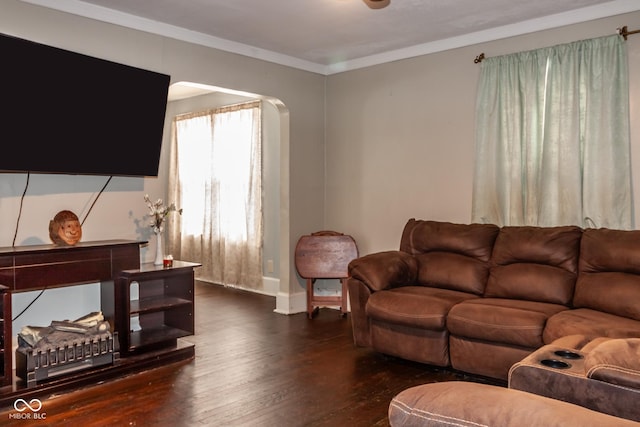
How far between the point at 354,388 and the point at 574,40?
294 cm

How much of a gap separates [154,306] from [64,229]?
80 cm

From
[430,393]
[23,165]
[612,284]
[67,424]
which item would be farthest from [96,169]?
[612,284]

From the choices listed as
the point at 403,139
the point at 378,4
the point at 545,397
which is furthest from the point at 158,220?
the point at 545,397

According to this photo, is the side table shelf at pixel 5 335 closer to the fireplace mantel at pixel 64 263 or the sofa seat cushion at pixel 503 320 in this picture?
the fireplace mantel at pixel 64 263

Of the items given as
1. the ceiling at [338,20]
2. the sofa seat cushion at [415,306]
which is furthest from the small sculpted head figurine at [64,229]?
the sofa seat cushion at [415,306]

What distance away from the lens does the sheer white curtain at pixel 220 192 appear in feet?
20.3

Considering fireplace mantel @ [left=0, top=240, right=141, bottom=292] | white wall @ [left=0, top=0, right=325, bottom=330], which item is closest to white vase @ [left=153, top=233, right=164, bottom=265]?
white wall @ [left=0, top=0, right=325, bottom=330]

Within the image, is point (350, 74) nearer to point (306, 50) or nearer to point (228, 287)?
point (306, 50)

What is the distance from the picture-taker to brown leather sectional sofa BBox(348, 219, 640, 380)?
301cm

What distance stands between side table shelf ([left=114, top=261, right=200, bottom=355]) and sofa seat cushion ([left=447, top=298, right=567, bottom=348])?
1.91m

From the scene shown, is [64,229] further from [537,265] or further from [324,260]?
[537,265]

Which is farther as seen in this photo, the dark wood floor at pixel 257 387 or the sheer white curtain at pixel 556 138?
the sheer white curtain at pixel 556 138

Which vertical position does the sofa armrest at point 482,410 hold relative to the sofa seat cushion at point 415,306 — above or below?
Answer: above

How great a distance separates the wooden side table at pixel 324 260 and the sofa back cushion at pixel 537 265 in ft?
5.21
